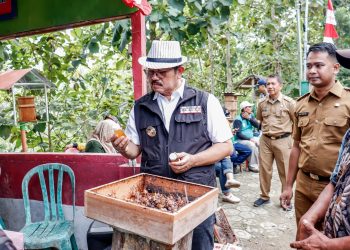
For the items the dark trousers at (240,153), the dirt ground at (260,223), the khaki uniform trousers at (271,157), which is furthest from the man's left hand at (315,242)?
the dark trousers at (240,153)

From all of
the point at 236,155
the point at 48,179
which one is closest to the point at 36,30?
the point at 48,179

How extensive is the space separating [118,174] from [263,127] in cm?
266

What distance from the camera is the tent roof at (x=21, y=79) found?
136 inches

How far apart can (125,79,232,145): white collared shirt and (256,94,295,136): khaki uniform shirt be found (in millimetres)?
2677

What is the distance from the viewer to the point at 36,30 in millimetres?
3594

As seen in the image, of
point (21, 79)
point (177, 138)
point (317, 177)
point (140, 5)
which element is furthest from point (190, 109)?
point (21, 79)

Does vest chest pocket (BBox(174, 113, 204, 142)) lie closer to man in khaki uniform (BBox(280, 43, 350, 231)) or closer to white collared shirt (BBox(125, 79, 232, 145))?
white collared shirt (BBox(125, 79, 232, 145))

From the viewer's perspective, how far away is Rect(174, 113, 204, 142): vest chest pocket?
212 centimetres

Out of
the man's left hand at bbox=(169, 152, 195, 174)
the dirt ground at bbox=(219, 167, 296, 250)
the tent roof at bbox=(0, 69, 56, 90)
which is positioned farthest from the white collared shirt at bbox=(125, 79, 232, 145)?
the dirt ground at bbox=(219, 167, 296, 250)

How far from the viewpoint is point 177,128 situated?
2.14 m

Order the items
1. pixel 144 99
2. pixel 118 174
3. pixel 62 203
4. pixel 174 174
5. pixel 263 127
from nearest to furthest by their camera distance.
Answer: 1. pixel 174 174
2. pixel 144 99
3. pixel 118 174
4. pixel 62 203
5. pixel 263 127

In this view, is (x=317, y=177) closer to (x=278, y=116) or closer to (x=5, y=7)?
(x=278, y=116)

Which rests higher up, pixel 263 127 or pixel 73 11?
pixel 73 11

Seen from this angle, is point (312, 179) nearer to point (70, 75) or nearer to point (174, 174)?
point (174, 174)
